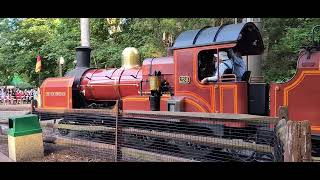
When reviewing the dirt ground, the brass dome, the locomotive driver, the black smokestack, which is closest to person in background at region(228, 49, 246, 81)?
the locomotive driver

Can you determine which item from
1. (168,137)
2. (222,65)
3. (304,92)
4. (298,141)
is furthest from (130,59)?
(298,141)

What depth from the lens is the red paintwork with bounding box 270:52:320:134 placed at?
729cm

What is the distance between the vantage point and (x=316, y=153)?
733 cm

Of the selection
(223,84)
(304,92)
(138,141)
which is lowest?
(138,141)

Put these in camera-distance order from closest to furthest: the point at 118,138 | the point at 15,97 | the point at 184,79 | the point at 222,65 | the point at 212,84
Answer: the point at 118,138 < the point at 212,84 < the point at 222,65 < the point at 184,79 < the point at 15,97

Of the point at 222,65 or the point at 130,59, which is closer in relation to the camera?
the point at 222,65

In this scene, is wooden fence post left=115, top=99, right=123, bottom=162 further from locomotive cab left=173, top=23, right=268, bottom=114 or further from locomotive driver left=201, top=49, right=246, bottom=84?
locomotive driver left=201, top=49, right=246, bottom=84

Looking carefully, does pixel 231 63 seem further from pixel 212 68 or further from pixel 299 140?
pixel 299 140

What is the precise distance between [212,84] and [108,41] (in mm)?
19142

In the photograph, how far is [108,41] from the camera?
2691cm

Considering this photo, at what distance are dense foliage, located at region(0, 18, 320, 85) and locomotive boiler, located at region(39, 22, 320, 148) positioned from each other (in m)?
5.19

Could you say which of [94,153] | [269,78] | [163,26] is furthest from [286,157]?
[163,26]

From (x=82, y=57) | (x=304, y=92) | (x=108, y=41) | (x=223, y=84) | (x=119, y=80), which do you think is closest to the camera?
(x=304, y=92)

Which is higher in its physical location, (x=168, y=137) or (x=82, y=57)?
(x=82, y=57)
